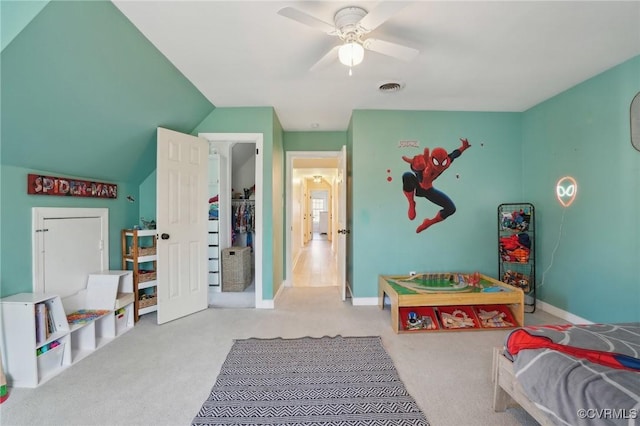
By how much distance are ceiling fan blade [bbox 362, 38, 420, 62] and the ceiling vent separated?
917 mm

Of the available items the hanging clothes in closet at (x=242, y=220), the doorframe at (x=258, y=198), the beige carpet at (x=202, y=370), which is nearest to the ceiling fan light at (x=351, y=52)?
the doorframe at (x=258, y=198)

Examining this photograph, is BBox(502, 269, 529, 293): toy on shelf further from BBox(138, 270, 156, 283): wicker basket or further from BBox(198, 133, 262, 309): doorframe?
BBox(138, 270, 156, 283): wicker basket

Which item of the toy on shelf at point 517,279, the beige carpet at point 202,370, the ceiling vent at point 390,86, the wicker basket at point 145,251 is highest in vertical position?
the ceiling vent at point 390,86

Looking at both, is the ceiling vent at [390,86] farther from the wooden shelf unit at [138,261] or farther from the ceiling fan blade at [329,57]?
the wooden shelf unit at [138,261]

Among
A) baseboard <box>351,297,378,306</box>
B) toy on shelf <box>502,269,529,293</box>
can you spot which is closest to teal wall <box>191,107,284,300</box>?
baseboard <box>351,297,378,306</box>

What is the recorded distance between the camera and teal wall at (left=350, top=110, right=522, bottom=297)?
348 centimetres

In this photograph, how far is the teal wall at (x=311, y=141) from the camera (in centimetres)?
437

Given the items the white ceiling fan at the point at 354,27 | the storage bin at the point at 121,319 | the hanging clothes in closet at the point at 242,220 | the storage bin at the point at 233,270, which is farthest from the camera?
the hanging clothes in closet at the point at 242,220

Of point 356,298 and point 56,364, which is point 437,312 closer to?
point 356,298

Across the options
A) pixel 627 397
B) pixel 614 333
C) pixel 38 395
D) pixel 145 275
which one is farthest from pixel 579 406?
pixel 145 275

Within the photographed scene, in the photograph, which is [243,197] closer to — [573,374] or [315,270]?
[315,270]

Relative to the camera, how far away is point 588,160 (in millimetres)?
2727

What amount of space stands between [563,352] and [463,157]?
272 centimetres

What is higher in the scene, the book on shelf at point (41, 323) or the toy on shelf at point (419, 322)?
the book on shelf at point (41, 323)
